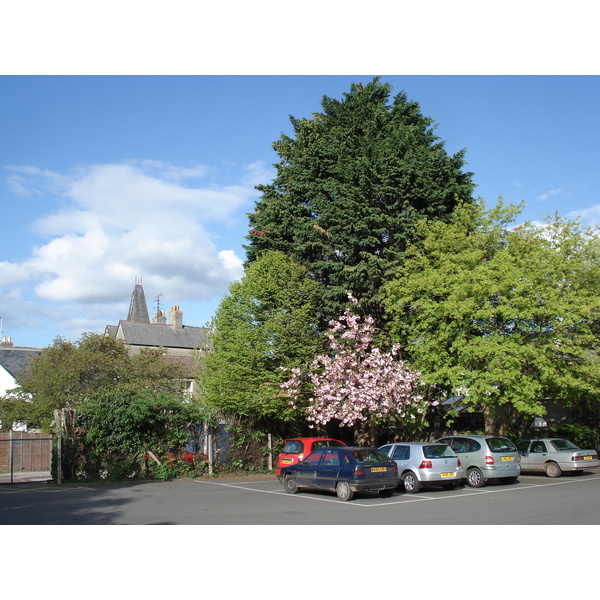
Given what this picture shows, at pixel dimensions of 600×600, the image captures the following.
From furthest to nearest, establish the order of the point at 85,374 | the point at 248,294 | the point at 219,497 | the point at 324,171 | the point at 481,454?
the point at 85,374
the point at 324,171
the point at 248,294
the point at 481,454
the point at 219,497

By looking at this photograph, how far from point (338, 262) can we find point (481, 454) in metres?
11.0

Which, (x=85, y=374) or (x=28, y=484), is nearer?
(x=28, y=484)

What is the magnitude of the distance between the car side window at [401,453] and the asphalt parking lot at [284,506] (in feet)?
4.12

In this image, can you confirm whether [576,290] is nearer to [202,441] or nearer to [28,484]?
[202,441]

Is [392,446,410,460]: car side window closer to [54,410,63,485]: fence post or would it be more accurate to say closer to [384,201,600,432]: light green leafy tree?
[384,201,600,432]: light green leafy tree

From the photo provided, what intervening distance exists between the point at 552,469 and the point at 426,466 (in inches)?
315

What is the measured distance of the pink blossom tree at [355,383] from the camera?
23.8m

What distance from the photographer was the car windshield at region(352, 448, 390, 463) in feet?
51.8

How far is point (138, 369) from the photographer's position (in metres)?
35.9

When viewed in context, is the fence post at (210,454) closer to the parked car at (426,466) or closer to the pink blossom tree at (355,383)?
the pink blossom tree at (355,383)

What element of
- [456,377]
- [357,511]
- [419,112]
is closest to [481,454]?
[456,377]

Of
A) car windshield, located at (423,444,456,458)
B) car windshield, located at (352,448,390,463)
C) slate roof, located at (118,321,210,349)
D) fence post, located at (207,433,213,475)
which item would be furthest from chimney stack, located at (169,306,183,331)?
car windshield, located at (352,448,390,463)

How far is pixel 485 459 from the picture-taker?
19203mm

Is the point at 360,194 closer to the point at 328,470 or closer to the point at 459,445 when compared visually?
the point at 459,445
